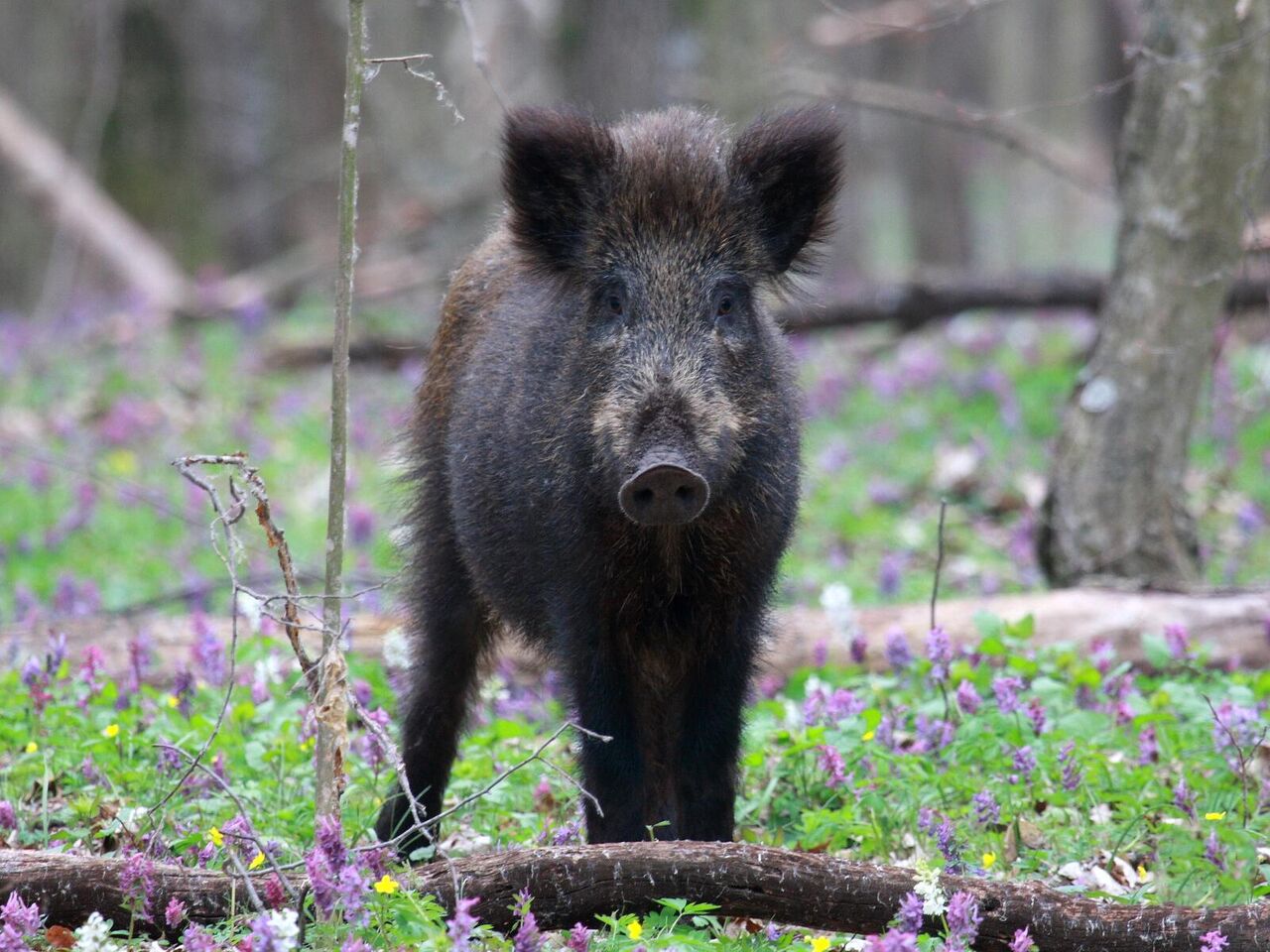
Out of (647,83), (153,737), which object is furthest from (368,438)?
(153,737)

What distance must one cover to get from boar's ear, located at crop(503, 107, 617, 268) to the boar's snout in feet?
3.85

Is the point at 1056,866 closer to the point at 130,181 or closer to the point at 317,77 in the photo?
the point at 130,181

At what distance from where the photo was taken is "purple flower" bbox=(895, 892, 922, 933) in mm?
3268

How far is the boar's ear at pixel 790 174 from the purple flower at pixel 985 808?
182cm

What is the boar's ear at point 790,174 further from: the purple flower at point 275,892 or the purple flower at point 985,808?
the purple flower at point 275,892

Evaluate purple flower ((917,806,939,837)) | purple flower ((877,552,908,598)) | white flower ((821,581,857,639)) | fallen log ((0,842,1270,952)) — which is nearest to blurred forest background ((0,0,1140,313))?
purple flower ((877,552,908,598))

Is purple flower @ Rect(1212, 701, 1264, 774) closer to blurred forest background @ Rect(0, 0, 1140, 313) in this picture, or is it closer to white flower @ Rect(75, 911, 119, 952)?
white flower @ Rect(75, 911, 119, 952)

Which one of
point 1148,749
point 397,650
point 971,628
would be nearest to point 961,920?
point 1148,749

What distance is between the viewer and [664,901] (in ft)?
11.2

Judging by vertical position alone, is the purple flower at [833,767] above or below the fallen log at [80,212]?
below

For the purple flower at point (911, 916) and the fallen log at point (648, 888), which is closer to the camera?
the purple flower at point (911, 916)

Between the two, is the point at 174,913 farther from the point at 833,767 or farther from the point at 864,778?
the point at 864,778

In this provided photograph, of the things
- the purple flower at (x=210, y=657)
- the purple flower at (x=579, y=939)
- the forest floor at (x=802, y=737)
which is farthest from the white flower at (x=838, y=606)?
the purple flower at (x=579, y=939)

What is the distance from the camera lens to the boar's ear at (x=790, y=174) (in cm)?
485
